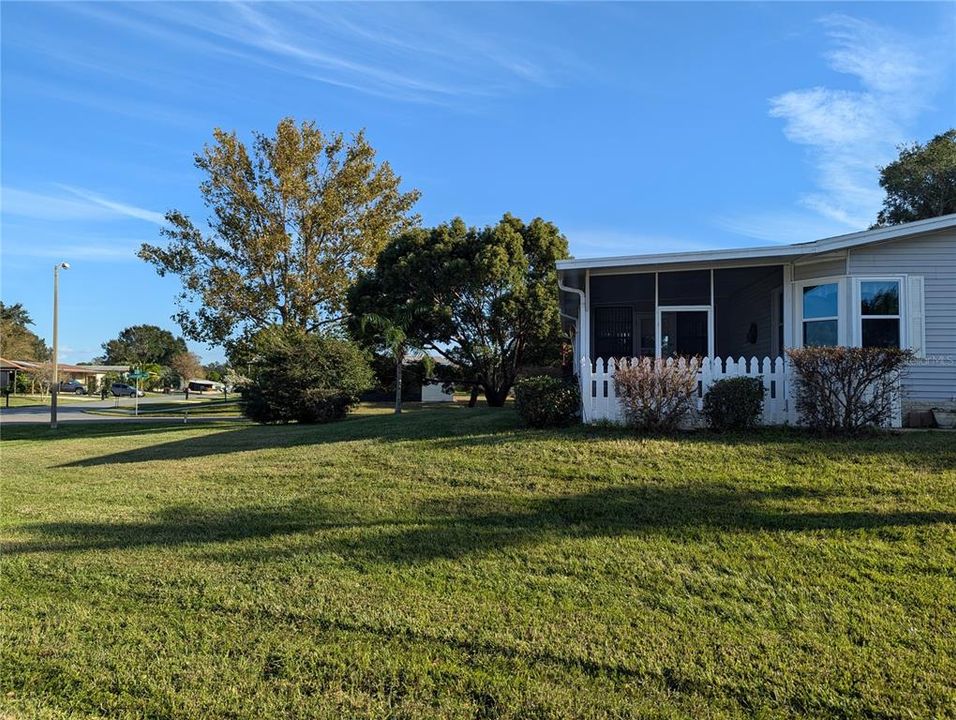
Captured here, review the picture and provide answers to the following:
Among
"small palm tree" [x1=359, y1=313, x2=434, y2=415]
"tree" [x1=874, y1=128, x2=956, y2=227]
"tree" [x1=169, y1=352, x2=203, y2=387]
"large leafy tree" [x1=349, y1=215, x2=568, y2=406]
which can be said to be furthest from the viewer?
"tree" [x1=169, y1=352, x2=203, y2=387]

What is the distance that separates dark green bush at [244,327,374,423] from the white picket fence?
10.9 meters

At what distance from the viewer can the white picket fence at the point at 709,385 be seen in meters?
9.06

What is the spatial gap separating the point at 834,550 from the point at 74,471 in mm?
10468

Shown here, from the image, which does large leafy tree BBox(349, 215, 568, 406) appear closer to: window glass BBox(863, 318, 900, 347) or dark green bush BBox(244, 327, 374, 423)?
dark green bush BBox(244, 327, 374, 423)

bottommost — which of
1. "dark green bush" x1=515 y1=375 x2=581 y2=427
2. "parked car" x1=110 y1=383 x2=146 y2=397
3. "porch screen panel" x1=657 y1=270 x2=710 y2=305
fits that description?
"parked car" x1=110 y1=383 x2=146 y2=397

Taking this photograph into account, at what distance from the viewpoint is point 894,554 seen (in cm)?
462

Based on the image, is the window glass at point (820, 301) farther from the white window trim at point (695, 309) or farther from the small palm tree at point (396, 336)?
the small palm tree at point (396, 336)

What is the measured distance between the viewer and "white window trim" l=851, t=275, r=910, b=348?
10.0 m

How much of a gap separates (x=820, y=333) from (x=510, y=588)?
867 centimetres

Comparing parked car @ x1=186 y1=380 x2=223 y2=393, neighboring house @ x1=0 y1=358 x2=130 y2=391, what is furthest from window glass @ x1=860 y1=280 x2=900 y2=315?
parked car @ x1=186 y1=380 x2=223 y2=393

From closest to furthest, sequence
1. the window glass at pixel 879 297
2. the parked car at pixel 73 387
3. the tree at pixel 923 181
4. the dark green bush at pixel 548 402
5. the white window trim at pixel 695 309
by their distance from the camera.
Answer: the dark green bush at pixel 548 402, the window glass at pixel 879 297, the white window trim at pixel 695 309, the tree at pixel 923 181, the parked car at pixel 73 387

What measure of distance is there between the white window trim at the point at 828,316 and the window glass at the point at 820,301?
47 mm

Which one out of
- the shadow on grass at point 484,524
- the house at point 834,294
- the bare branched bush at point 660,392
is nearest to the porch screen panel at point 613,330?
the house at point 834,294

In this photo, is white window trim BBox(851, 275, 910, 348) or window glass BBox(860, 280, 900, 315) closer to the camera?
white window trim BBox(851, 275, 910, 348)
